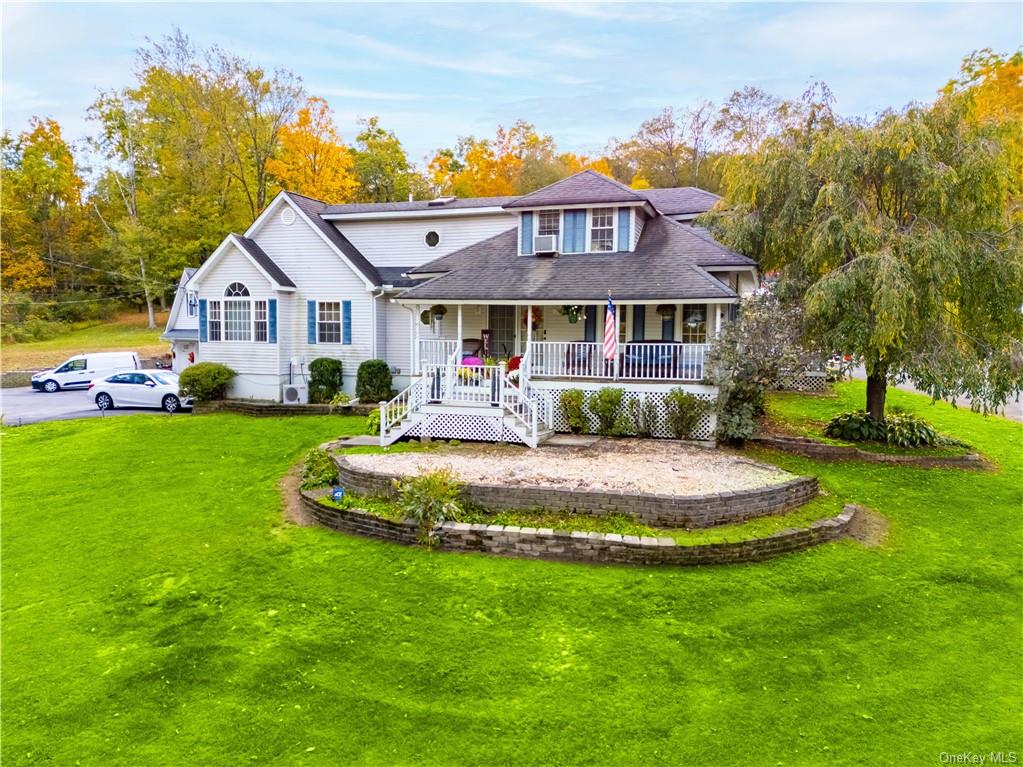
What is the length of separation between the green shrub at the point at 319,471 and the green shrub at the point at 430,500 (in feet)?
7.60

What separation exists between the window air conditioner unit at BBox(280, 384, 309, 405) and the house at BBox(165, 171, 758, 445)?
27cm

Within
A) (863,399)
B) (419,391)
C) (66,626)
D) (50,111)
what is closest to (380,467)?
(419,391)

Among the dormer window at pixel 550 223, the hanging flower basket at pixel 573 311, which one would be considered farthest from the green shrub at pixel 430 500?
the dormer window at pixel 550 223

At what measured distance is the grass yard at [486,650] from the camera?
488 cm

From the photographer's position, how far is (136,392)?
816 inches

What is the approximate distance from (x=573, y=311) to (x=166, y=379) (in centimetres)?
1448

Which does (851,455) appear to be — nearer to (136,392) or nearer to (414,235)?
(414,235)

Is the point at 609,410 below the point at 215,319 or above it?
A: below

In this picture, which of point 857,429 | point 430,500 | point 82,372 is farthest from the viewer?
point 82,372

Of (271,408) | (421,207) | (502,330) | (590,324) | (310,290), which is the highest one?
(421,207)

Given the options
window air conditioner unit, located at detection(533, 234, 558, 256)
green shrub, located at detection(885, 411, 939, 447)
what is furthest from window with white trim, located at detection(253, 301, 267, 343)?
green shrub, located at detection(885, 411, 939, 447)

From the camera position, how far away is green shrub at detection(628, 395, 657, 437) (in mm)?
13977

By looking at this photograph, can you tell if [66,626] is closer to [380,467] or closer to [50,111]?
[380,467]

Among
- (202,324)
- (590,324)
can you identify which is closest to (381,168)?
(202,324)
